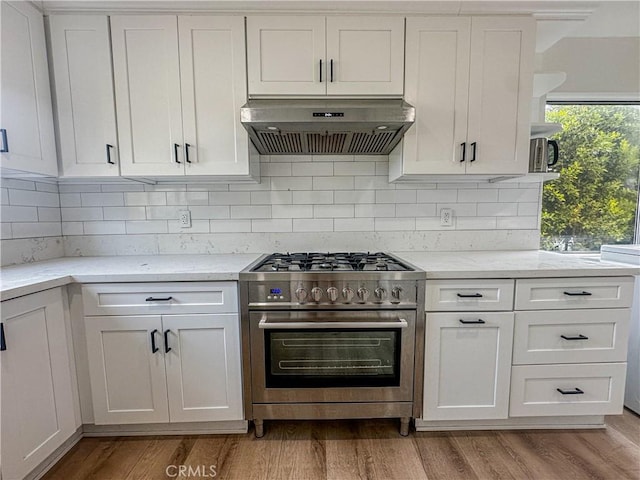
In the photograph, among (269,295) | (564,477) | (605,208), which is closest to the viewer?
(564,477)

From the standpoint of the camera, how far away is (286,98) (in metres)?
1.61

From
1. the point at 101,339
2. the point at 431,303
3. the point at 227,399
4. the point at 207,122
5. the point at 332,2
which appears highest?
the point at 332,2

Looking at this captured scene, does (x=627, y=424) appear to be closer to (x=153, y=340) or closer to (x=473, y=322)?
(x=473, y=322)

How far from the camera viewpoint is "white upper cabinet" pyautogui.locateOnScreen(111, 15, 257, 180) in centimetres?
156

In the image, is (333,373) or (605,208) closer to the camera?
(333,373)

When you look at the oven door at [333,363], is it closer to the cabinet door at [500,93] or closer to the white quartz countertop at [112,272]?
the white quartz countertop at [112,272]

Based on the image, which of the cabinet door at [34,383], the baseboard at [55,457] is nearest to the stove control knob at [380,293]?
the cabinet door at [34,383]

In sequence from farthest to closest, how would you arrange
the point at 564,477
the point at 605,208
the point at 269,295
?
the point at 605,208 → the point at 269,295 → the point at 564,477

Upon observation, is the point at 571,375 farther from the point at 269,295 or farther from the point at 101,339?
the point at 101,339

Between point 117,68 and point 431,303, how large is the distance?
206 cm

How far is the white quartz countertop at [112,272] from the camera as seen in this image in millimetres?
1241

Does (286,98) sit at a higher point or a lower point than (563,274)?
higher

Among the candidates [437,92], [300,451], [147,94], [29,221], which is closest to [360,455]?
[300,451]

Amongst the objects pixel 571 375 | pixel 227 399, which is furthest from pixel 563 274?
pixel 227 399
